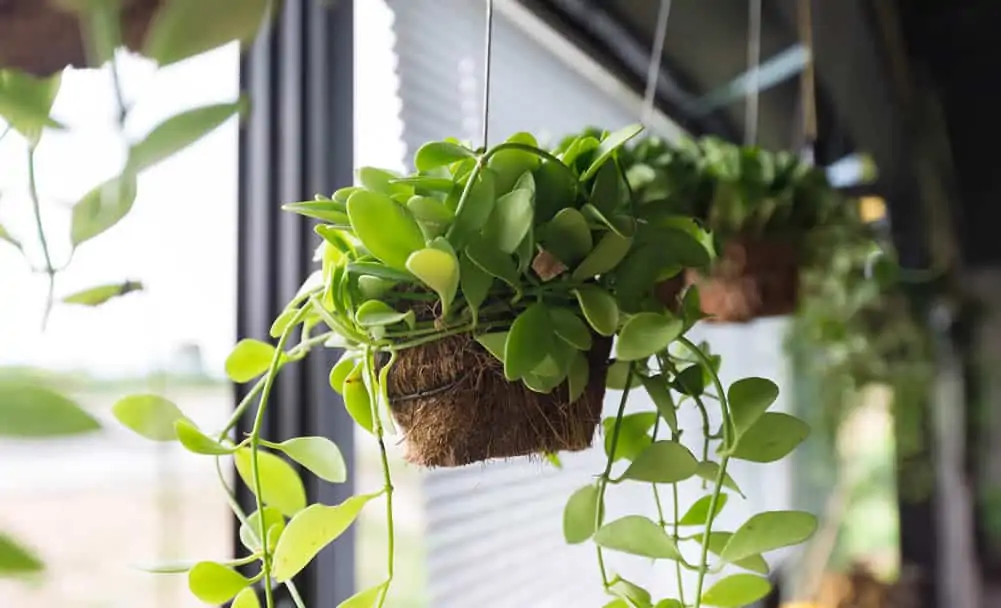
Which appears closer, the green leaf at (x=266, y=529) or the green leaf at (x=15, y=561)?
the green leaf at (x=15, y=561)

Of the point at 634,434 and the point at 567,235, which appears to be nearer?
the point at 567,235

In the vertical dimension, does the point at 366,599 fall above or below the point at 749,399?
below

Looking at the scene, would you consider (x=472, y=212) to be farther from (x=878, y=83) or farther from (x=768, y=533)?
(x=878, y=83)

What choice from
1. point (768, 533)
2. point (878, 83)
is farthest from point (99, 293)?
point (878, 83)

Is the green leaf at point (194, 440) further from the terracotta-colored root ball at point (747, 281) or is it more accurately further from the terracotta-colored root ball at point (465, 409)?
the terracotta-colored root ball at point (747, 281)

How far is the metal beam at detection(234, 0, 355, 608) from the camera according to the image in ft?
2.68

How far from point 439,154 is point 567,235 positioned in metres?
0.09

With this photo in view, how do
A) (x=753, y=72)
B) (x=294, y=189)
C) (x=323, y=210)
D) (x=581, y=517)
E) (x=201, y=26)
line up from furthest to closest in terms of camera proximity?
(x=753, y=72), (x=294, y=189), (x=581, y=517), (x=323, y=210), (x=201, y=26)

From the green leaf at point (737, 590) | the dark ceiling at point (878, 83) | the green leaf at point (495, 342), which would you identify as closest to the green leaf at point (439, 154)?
the green leaf at point (495, 342)

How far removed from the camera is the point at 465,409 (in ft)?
1.64

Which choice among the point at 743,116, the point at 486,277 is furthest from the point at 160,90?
the point at 743,116

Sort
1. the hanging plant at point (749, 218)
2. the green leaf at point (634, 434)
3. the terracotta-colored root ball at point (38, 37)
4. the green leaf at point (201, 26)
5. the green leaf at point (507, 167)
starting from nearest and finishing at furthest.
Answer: the green leaf at point (201, 26) → the terracotta-colored root ball at point (38, 37) → the green leaf at point (507, 167) → the green leaf at point (634, 434) → the hanging plant at point (749, 218)

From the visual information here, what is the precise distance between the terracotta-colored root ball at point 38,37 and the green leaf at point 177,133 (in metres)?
0.14

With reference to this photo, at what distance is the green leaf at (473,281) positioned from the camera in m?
0.45
